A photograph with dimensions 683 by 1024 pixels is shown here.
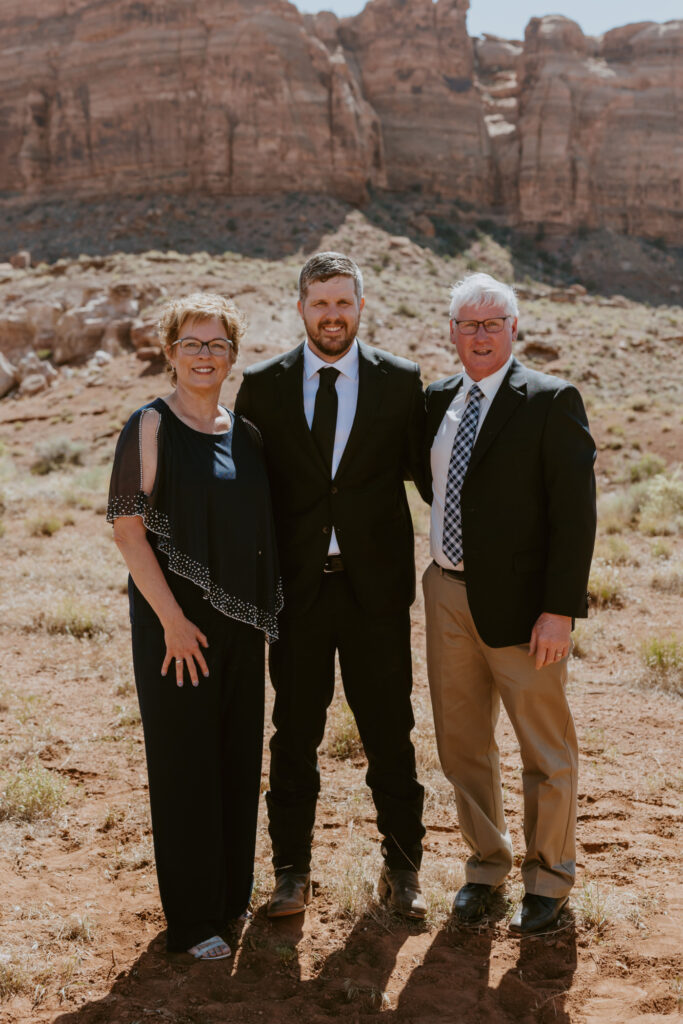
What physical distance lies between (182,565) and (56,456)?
1677 cm

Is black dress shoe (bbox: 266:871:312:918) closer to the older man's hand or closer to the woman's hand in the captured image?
the woman's hand

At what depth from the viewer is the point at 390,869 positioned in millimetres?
3773

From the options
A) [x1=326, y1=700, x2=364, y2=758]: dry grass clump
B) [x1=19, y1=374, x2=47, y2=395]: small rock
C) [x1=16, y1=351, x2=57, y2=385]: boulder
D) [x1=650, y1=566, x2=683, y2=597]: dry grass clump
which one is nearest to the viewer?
[x1=326, y1=700, x2=364, y2=758]: dry grass clump

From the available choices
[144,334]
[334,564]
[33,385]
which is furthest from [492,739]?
[33,385]

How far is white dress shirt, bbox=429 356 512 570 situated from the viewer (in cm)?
343

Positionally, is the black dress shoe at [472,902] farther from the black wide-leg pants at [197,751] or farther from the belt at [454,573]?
the belt at [454,573]

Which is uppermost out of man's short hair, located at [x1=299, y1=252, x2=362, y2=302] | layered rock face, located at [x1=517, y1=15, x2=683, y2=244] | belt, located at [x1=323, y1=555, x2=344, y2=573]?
layered rock face, located at [x1=517, y1=15, x2=683, y2=244]

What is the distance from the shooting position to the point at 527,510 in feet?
10.9

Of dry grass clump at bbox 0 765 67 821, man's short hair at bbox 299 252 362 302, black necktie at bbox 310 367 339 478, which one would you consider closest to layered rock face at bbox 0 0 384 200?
dry grass clump at bbox 0 765 67 821

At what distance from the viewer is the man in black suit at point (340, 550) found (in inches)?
136

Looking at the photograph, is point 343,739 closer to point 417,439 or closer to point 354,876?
point 354,876

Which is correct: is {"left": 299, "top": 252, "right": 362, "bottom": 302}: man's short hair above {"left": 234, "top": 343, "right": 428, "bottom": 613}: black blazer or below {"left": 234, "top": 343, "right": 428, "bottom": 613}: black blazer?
above

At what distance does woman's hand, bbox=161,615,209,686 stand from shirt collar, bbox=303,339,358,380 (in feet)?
3.91

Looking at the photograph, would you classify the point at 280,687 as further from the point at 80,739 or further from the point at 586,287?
the point at 586,287
